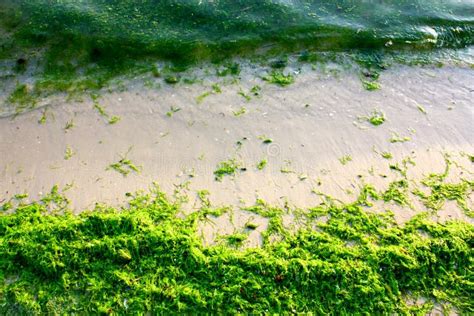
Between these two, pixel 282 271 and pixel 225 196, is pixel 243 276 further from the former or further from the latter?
pixel 225 196

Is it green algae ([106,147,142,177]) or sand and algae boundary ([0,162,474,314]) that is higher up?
green algae ([106,147,142,177])

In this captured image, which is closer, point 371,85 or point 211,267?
point 211,267

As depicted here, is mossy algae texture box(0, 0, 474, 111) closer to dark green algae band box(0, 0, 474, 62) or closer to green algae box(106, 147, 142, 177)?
dark green algae band box(0, 0, 474, 62)

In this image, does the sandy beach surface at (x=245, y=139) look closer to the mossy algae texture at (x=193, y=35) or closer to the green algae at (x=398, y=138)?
the green algae at (x=398, y=138)

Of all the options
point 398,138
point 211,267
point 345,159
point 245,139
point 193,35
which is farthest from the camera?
point 193,35

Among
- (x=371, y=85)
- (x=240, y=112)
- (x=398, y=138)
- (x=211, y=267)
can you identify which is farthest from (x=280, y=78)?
(x=211, y=267)

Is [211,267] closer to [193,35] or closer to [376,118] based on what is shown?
[376,118]

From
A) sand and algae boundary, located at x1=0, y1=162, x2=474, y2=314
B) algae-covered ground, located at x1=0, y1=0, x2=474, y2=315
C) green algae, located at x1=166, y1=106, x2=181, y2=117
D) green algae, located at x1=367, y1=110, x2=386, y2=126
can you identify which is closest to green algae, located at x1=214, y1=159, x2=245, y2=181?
algae-covered ground, located at x1=0, y1=0, x2=474, y2=315
